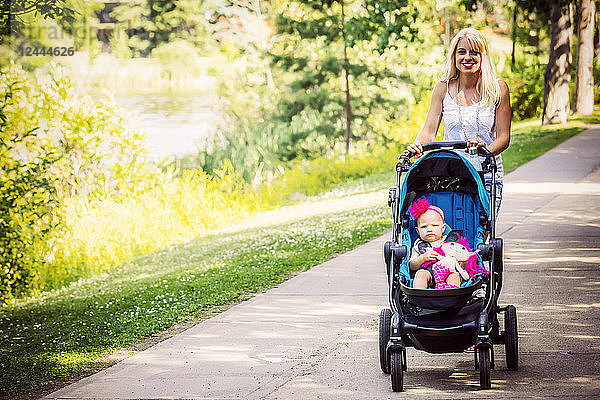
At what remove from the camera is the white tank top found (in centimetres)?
576

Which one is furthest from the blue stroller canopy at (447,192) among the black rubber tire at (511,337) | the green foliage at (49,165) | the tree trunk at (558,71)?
the tree trunk at (558,71)

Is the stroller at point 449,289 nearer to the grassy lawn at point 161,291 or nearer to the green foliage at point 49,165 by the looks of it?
the grassy lawn at point 161,291

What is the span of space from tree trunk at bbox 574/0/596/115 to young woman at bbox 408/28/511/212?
22.4 meters

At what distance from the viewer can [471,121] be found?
5.79 metres

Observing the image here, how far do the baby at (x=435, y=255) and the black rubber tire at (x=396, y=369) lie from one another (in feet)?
1.40

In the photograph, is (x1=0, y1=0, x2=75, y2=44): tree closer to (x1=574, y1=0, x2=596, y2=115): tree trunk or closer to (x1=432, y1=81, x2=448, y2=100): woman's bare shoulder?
(x1=432, y1=81, x2=448, y2=100): woman's bare shoulder

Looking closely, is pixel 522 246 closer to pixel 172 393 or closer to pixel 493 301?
pixel 493 301

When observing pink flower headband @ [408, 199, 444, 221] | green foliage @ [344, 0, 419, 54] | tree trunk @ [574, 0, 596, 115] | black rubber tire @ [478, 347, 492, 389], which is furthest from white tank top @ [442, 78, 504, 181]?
tree trunk @ [574, 0, 596, 115]

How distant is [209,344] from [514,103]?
88.5ft

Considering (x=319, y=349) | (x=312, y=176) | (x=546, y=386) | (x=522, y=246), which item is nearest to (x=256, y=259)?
(x=522, y=246)

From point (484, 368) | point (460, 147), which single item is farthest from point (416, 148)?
point (484, 368)

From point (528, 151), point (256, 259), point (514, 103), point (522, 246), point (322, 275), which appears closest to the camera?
point (322, 275)

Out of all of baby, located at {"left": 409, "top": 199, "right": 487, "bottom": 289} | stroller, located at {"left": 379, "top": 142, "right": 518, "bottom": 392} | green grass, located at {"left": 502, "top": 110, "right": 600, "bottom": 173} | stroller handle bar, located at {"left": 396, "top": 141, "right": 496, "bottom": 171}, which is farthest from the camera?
green grass, located at {"left": 502, "top": 110, "right": 600, "bottom": 173}

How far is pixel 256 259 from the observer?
9789 millimetres
